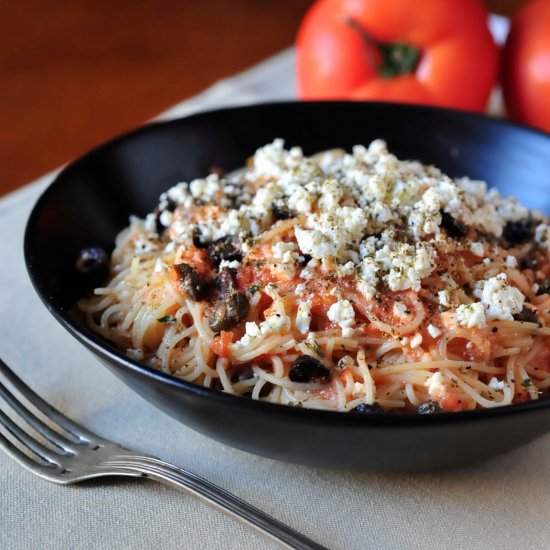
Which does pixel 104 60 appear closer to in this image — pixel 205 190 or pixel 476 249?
pixel 205 190

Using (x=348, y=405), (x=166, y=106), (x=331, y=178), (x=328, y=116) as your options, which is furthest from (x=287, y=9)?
(x=348, y=405)

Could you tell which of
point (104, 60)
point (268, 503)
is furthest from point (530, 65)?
point (104, 60)

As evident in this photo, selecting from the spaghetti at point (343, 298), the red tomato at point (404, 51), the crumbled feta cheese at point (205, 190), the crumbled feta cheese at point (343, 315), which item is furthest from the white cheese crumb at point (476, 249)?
the red tomato at point (404, 51)

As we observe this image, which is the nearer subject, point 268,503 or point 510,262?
point 268,503

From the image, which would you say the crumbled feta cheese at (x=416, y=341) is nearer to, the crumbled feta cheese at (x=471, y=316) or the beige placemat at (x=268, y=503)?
the crumbled feta cheese at (x=471, y=316)

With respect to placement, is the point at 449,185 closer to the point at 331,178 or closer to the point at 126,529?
the point at 331,178

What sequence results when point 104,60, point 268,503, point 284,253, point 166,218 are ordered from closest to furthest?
1. point 268,503
2. point 284,253
3. point 166,218
4. point 104,60
